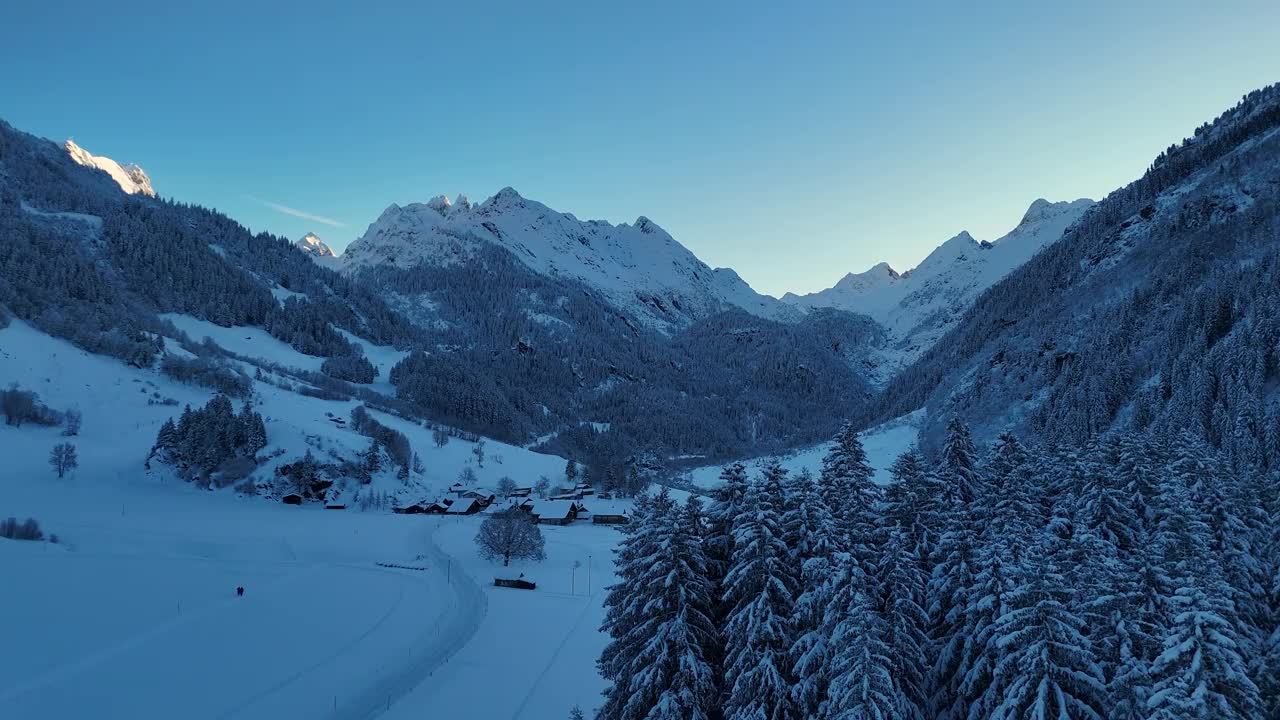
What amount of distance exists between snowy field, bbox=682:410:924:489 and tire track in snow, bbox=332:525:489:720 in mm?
60284

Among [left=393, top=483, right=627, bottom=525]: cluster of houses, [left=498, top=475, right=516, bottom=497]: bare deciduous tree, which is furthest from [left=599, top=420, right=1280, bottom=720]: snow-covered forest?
[left=498, top=475, right=516, bottom=497]: bare deciduous tree

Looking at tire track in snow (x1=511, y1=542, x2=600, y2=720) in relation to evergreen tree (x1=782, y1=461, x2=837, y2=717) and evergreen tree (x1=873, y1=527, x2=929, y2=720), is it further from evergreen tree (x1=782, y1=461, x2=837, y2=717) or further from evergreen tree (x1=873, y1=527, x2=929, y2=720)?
evergreen tree (x1=873, y1=527, x2=929, y2=720)

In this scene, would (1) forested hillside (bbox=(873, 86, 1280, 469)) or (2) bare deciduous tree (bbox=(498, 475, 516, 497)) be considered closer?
(1) forested hillside (bbox=(873, 86, 1280, 469))

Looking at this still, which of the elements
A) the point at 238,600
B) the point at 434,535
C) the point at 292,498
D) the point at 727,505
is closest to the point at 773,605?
the point at 727,505

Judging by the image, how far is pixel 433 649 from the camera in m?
41.5

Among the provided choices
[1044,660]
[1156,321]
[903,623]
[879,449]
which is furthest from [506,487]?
[1044,660]

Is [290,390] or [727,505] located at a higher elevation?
[290,390]

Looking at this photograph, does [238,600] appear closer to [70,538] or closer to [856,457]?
[70,538]

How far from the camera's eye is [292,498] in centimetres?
8700

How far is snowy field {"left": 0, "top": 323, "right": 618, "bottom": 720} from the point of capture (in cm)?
3334

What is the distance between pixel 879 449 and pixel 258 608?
325ft

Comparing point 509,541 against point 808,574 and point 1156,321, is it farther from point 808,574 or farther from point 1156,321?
point 1156,321

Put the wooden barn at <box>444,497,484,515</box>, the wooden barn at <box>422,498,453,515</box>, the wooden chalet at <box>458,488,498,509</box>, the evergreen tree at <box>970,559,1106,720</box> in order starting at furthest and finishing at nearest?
the wooden chalet at <box>458,488,498,509</box> < the wooden barn at <box>444,497,484,515</box> < the wooden barn at <box>422,498,453,515</box> < the evergreen tree at <box>970,559,1106,720</box>

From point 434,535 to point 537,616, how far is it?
1302 inches
